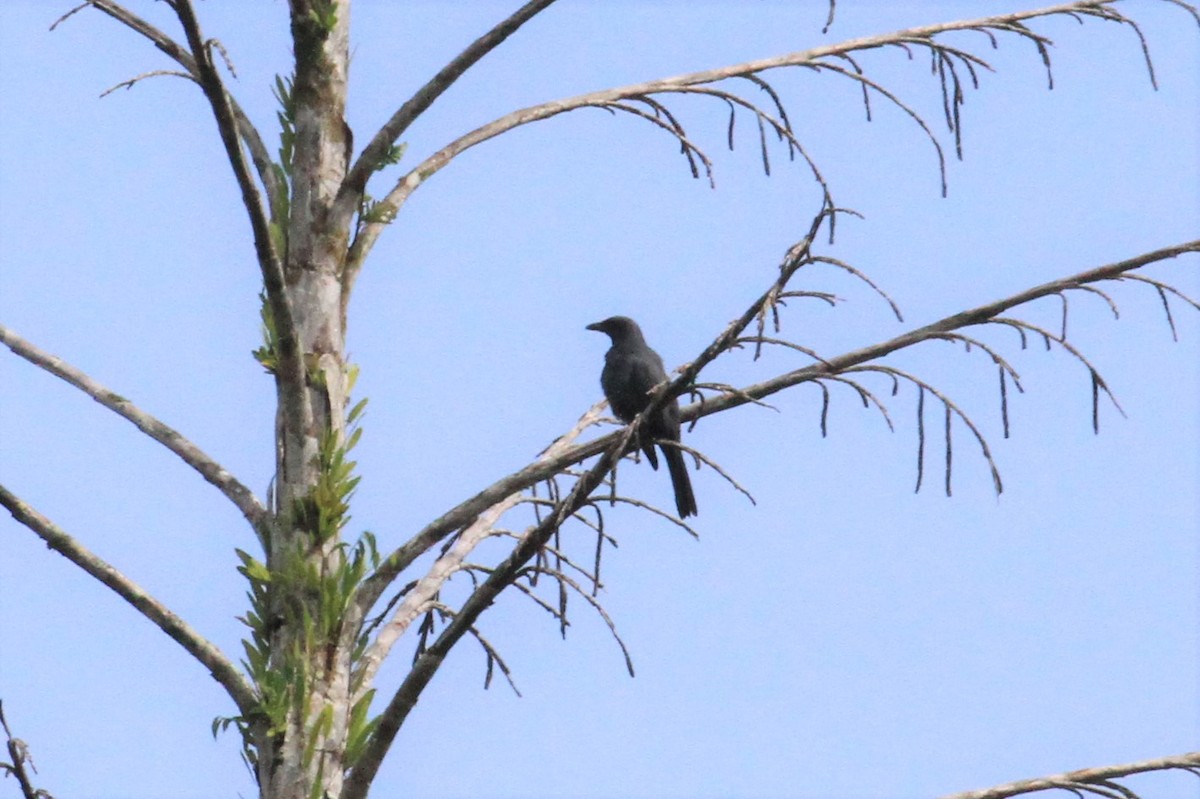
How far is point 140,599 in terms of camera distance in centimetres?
522

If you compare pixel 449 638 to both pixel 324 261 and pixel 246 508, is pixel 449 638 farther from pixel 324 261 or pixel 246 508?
pixel 324 261

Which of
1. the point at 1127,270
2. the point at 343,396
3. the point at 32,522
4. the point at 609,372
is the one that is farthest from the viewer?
the point at 609,372

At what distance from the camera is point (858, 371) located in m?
4.87

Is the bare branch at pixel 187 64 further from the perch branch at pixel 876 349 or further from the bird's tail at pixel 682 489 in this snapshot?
the bird's tail at pixel 682 489

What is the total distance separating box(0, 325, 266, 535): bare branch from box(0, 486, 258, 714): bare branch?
0.42 m

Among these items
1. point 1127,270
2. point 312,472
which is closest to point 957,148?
point 1127,270

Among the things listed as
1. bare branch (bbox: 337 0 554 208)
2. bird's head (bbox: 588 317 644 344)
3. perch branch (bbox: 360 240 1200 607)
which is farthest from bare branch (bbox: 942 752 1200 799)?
bird's head (bbox: 588 317 644 344)

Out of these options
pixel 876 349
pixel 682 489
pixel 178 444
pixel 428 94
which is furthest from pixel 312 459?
pixel 682 489

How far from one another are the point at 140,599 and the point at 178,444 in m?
0.57

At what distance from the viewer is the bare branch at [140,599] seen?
5.18m

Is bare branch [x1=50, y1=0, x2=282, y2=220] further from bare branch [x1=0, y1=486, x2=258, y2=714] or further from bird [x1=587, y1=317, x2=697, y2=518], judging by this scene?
bird [x1=587, y1=317, x2=697, y2=518]

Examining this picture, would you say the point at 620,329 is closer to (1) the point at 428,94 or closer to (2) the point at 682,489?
(2) the point at 682,489

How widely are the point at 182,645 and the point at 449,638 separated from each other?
0.94 metres

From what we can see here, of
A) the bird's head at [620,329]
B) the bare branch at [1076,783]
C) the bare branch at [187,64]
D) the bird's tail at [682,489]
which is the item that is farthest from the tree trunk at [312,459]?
the bird's head at [620,329]
